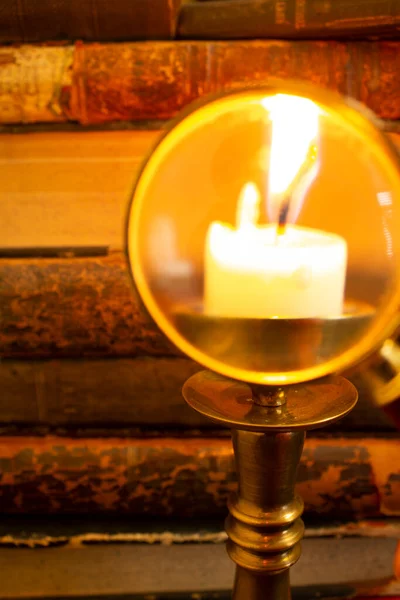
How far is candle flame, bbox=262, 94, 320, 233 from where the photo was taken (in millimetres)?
354

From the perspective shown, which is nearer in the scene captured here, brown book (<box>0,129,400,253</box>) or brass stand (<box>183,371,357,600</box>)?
brass stand (<box>183,371,357,600</box>)

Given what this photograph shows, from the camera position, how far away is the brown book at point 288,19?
63 centimetres

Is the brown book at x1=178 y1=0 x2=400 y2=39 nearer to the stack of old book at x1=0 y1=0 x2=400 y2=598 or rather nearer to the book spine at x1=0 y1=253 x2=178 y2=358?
the stack of old book at x1=0 y1=0 x2=400 y2=598

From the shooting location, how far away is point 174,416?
73cm

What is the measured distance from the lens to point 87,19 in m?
0.67

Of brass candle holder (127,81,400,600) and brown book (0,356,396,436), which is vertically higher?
brass candle holder (127,81,400,600)

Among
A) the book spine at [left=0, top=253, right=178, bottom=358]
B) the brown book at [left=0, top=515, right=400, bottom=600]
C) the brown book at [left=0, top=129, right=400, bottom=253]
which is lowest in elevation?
the brown book at [left=0, top=515, right=400, bottom=600]

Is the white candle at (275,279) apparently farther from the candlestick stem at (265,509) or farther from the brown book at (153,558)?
the brown book at (153,558)

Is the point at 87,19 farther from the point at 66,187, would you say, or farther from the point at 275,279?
the point at 275,279

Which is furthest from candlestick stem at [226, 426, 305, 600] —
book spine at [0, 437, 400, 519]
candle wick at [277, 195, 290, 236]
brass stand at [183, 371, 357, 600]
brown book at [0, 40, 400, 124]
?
brown book at [0, 40, 400, 124]

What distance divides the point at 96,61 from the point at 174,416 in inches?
18.7

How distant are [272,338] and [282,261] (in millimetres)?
50

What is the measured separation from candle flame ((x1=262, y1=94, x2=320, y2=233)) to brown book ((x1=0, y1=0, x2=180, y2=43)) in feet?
1.21

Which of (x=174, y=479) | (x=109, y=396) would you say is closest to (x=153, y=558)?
(x=174, y=479)
